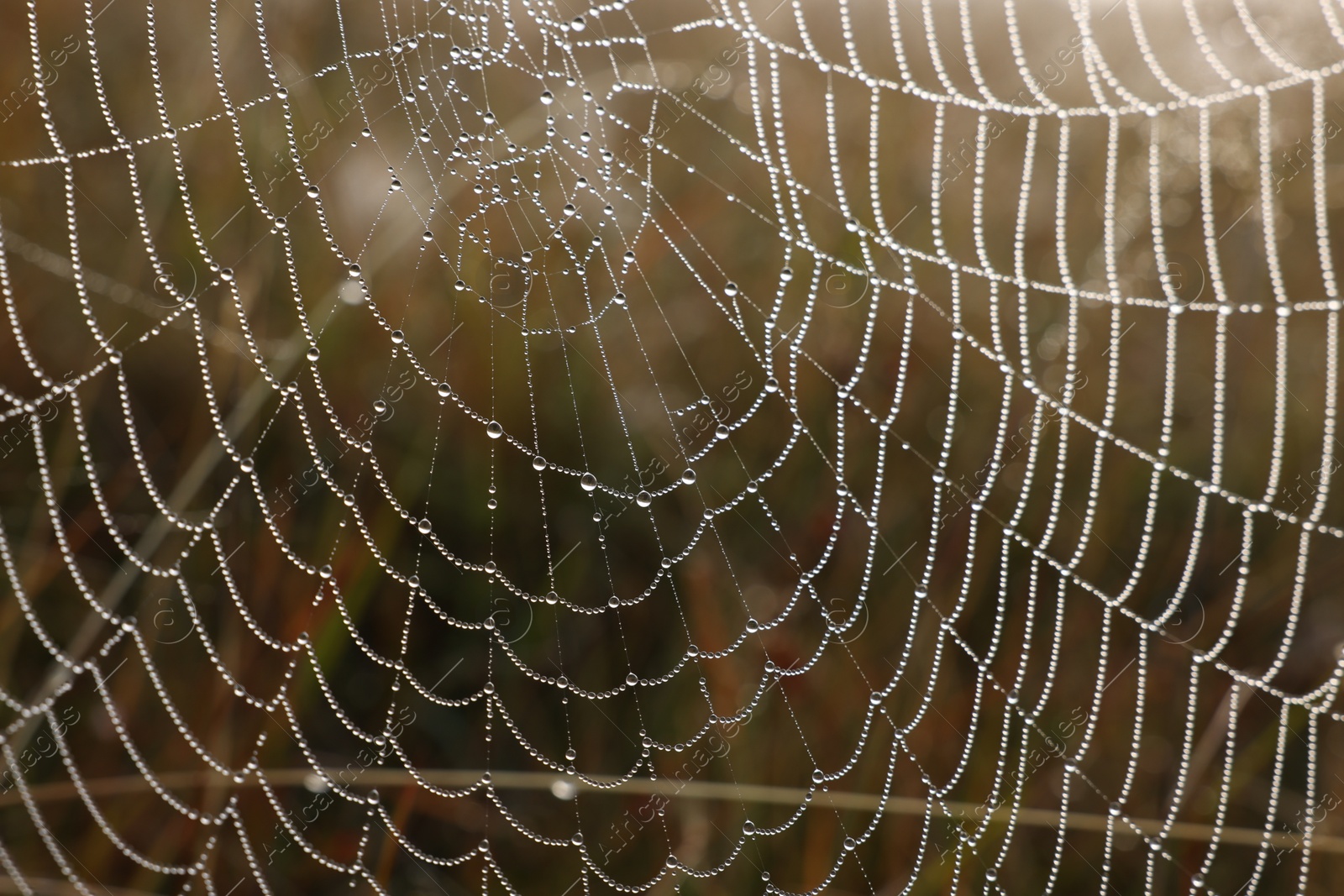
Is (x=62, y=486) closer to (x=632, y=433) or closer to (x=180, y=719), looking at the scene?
(x=180, y=719)

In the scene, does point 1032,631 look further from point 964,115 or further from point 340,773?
point 964,115

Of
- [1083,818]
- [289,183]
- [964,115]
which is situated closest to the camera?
[1083,818]

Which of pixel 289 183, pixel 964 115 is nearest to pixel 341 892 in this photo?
pixel 289 183

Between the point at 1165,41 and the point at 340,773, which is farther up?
the point at 1165,41

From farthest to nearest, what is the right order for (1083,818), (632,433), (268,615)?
(632,433) < (268,615) < (1083,818)

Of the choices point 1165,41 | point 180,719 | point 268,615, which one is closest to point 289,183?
point 268,615

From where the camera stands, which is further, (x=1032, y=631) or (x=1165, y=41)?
(x=1165, y=41)

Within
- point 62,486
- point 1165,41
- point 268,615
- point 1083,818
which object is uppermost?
point 1165,41
